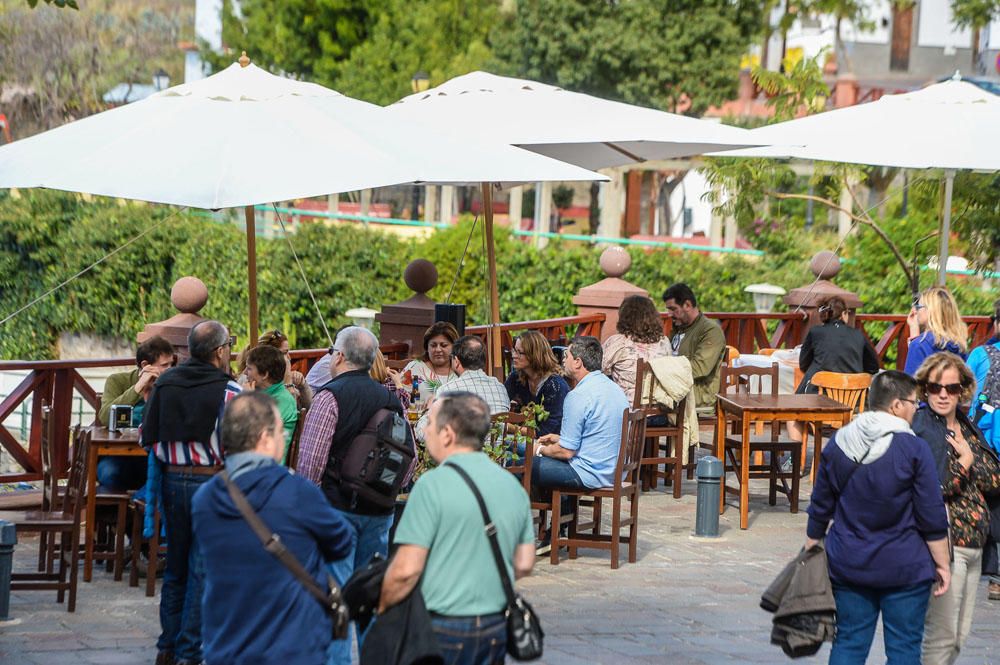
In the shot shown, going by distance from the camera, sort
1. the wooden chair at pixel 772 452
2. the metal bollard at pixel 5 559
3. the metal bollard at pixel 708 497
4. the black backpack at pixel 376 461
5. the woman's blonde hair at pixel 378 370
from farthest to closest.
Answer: the wooden chair at pixel 772 452
the metal bollard at pixel 708 497
the woman's blonde hair at pixel 378 370
the metal bollard at pixel 5 559
the black backpack at pixel 376 461

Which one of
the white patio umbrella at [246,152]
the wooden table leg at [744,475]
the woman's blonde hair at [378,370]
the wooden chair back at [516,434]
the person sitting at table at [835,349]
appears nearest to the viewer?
the white patio umbrella at [246,152]

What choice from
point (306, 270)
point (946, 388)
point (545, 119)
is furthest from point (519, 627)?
point (306, 270)

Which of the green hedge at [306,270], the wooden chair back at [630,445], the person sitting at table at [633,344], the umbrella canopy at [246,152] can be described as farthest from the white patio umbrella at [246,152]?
the green hedge at [306,270]

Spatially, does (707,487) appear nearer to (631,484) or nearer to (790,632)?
(631,484)

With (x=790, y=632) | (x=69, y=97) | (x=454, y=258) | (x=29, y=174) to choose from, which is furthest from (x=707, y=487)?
(x=69, y=97)

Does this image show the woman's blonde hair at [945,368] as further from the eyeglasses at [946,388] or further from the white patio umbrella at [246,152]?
the white patio umbrella at [246,152]

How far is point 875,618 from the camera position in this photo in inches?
216

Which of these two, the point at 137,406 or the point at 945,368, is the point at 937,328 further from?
the point at 137,406

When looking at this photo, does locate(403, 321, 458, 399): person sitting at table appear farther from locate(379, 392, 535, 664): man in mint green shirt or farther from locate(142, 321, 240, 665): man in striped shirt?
locate(379, 392, 535, 664): man in mint green shirt

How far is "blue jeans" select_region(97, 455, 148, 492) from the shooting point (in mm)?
7797

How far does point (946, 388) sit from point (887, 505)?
0.79 metres

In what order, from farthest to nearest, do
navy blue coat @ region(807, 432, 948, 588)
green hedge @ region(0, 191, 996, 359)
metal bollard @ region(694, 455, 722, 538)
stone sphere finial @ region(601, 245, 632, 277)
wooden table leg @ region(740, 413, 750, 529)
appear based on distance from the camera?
1. green hedge @ region(0, 191, 996, 359)
2. stone sphere finial @ region(601, 245, 632, 277)
3. wooden table leg @ region(740, 413, 750, 529)
4. metal bollard @ region(694, 455, 722, 538)
5. navy blue coat @ region(807, 432, 948, 588)

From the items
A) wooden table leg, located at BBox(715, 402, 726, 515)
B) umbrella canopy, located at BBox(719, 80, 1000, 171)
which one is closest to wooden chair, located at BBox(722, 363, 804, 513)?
wooden table leg, located at BBox(715, 402, 726, 515)

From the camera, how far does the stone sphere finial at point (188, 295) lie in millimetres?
10602
